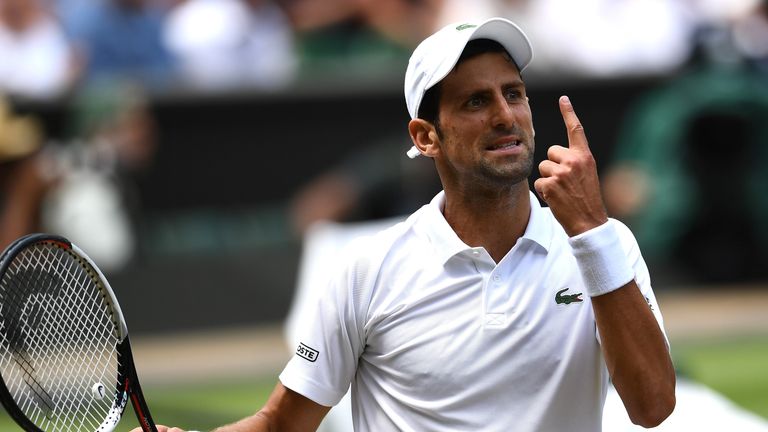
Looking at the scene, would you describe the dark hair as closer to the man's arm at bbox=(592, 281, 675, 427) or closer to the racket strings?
the man's arm at bbox=(592, 281, 675, 427)

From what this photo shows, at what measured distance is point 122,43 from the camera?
12367 millimetres

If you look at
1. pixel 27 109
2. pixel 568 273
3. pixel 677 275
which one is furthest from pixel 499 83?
pixel 677 275

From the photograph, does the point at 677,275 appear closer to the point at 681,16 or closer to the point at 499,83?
the point at 681,16

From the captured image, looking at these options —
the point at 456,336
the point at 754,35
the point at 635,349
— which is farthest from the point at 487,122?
the point at 754,35

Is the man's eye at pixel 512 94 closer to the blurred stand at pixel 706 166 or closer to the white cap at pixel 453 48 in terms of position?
the white cap at pixel 453 48

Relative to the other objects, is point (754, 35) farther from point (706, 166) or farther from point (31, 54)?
point (31, 54)

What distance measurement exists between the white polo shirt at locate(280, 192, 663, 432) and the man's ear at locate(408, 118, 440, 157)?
173mm

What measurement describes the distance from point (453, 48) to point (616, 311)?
31.5 inches

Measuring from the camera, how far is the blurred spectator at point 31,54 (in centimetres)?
1187

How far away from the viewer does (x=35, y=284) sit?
3949 mm

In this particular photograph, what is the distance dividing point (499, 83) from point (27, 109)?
8.45 meters

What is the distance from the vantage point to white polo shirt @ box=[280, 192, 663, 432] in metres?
3.74

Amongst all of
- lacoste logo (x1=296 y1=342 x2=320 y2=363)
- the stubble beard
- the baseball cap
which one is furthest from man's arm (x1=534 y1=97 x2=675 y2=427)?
the baseball cap

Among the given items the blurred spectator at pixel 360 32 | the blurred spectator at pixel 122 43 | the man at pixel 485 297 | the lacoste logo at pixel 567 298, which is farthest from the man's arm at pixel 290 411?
the blurred spectator at pixel 360 32
